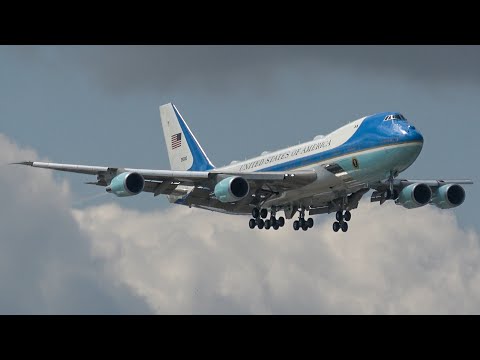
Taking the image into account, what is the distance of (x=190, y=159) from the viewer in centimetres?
12362

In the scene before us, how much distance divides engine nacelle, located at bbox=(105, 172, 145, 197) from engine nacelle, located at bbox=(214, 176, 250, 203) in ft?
19.7

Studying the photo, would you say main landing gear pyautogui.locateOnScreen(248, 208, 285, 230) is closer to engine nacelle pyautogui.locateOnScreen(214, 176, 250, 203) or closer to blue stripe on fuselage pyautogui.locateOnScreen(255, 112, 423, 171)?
engine nacelle pyautogui.locateOnScreen(214, 176, 250, 203)

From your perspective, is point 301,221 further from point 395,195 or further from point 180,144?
point 180,144

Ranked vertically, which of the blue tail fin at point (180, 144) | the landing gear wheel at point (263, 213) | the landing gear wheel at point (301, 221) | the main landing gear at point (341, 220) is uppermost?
the blue tail fin at point (180, 144)

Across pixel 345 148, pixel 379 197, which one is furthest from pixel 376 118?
pixel 379 197

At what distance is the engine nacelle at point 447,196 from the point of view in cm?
11081

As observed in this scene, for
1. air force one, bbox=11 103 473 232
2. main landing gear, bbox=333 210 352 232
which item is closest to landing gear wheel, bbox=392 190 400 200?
air force one, bbox=11 103 473 232

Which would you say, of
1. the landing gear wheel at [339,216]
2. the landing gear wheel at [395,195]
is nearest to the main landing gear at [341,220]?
the landing gear wheel at [339,216]

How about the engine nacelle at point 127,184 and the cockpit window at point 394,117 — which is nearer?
the cockpit window at point 394,117

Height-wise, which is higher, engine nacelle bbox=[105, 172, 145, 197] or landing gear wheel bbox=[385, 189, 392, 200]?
engine nacelle bbox=[105, 172, 145, 197]

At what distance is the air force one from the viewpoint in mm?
97875

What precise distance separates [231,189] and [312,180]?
6.29 m

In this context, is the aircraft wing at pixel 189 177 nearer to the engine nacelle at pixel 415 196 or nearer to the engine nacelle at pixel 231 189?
the engine nacelle at pixel 231 189

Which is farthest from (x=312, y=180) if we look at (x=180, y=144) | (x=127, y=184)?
(x=180, y=144)
